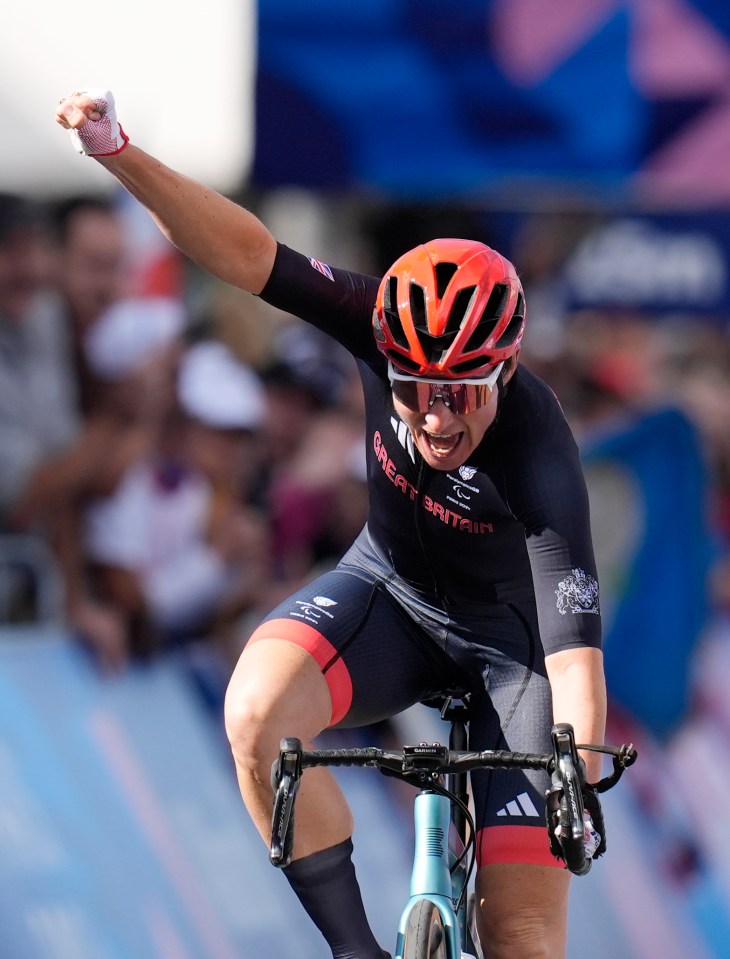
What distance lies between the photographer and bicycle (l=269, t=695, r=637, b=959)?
12.6ft

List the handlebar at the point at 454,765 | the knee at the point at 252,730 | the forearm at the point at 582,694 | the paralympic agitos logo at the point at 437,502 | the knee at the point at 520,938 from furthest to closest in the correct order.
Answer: the paralympic agitos logo at the point at 437,502, the knee at the point at 520,938, the knee at the point at 252,730, the forearm at the point at 582,694, the handlebar at the point at 454,765

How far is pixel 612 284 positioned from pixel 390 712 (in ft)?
19.6

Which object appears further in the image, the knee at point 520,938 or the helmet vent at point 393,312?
the knee at point 520,938

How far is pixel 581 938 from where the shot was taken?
8.87 metres

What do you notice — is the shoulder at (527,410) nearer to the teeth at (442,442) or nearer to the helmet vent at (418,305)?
the teeth at (442,442)

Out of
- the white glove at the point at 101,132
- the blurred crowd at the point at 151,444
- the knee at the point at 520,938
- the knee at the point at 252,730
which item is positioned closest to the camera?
the knee at the point at 252,730

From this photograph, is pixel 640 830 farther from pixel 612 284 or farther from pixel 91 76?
pixel 91 76

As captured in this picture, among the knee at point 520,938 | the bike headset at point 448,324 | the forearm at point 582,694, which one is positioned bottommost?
the knee at point 520,938

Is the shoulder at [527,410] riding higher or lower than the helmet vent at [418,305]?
lower

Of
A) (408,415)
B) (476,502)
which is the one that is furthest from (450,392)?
(476,502)

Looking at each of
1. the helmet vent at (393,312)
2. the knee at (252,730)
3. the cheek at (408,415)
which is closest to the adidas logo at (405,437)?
the cheek at (408,415)

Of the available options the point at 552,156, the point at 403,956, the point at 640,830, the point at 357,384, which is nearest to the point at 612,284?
the point at 552,156

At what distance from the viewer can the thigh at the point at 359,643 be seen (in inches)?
183

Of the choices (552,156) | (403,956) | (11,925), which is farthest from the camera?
(552,156)
